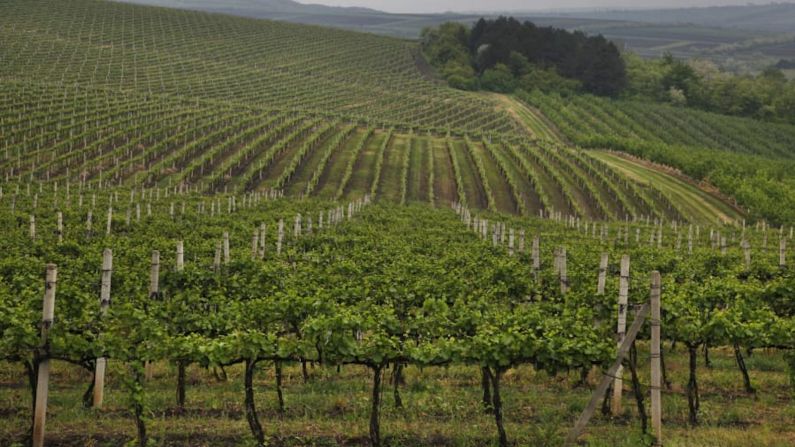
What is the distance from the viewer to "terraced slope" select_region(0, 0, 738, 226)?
67.1 m

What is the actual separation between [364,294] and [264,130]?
71.9 m

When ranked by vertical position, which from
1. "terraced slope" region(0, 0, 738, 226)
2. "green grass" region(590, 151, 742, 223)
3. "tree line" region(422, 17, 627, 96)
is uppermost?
"tree line" region(422, 17, 627, 96)

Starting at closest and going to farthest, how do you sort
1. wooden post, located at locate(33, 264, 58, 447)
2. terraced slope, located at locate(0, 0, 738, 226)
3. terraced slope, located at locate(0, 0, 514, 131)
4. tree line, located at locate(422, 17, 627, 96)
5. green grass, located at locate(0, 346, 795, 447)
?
wooden post, located at locate(33, 264, 58, 447) < green grass, located at locate(0, 346, 795, 447) < terraced slope, located at locate(0, 0, 738, 226) < terraced slope, located at locate(0, 0, 514, 131) < tree line, located at locate(422, 17, 627, 96)

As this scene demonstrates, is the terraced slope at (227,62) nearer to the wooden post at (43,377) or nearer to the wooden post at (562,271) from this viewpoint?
the wooden post at (562,271)

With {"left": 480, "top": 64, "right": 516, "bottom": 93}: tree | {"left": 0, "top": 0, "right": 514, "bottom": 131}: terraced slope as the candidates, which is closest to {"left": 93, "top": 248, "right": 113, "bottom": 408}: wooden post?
{"left": 0, "top": 0, "right": 514, "bottom": 131}: terraced slope

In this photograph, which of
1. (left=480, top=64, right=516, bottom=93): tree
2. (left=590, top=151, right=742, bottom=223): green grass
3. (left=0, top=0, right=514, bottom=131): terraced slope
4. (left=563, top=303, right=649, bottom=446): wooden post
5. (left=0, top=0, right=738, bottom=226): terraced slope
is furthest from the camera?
(left=480, top=64, right=516, bottom=93): tree

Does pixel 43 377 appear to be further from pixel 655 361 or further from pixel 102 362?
pixel 655 361

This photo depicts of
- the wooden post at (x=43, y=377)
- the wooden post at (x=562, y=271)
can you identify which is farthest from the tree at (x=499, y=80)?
the wooden post at (x=43, y=377)

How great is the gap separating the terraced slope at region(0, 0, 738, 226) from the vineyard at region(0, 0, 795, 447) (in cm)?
49

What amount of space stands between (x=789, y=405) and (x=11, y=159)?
61.8 m

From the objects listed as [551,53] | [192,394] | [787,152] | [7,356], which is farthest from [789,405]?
[551,53]

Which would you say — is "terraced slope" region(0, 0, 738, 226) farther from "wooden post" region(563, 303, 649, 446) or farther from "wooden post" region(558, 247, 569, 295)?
"wooden post" region(563, 303, 649, 446)

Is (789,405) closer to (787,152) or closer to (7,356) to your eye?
(7,356)

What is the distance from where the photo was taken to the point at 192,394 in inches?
569
